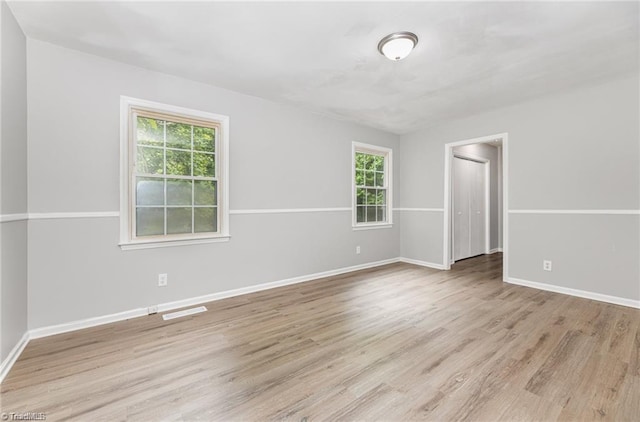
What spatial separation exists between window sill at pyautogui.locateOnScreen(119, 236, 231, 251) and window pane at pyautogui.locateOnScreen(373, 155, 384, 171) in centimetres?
307

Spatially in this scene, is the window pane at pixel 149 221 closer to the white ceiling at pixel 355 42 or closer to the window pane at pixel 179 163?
the window pane at pixel 179 163

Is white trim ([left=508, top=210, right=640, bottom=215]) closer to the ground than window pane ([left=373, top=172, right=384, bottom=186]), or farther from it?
closer to the ground

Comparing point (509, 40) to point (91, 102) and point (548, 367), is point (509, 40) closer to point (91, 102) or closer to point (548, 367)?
point (548, 367)

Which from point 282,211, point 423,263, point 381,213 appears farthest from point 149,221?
point 423,263

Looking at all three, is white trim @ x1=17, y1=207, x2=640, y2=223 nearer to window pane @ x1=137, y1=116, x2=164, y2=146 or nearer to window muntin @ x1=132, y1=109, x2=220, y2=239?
window muntin @ x1=132, y1=109, x2=220, y2=239

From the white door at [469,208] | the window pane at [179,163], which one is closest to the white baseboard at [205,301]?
the white door at [469,208]

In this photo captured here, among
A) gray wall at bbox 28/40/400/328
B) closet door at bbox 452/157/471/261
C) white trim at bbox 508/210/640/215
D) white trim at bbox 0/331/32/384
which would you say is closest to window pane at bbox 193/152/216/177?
gray wall at bbox 28/40/400/328


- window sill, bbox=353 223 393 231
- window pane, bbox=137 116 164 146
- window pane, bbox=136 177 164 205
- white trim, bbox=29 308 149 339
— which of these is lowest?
white trim, bbox=29 308 149 339

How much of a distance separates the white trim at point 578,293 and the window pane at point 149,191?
4.72m

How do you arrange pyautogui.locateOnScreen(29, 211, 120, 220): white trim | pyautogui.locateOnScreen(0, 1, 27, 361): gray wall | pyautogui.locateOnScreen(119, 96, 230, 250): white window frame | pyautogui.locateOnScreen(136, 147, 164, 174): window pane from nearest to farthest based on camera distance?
pyautogui.locateOnScreen(0, 1, 27, 361): gray wall < pyautogui.locateOnScreen(29, 211, 120, 220): white trim < pyautogui.locateOnScreen(119, 96, 230, 250): white window frame < pyautogui.locateOnScreen(136, 147, 164, 174): window pane

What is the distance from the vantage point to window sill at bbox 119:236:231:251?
2.79 meters

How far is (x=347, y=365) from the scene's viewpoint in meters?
2.00

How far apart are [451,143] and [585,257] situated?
2.39 metres

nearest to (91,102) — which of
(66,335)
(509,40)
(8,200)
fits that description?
(8,200)
